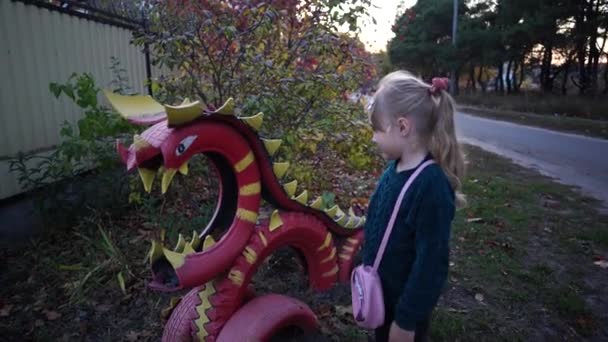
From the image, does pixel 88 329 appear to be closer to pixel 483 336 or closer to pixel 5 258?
pixel 5 258

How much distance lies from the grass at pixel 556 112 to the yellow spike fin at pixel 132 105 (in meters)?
12.5

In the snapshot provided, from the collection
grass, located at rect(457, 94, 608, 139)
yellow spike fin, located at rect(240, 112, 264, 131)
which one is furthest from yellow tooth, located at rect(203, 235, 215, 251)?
grass, located at rect(457, 94, 608, 139)

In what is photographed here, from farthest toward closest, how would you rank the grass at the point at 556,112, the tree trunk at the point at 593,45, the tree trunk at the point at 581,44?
the tree trunk at the point at 581,44, the tree trunk at the point at 593,45, the grass at the point at 556,112

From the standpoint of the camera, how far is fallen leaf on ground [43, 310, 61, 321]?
9.64 ft

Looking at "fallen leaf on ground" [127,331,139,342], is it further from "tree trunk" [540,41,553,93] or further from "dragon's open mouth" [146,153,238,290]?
"tree trunk" [540,41,553,93]

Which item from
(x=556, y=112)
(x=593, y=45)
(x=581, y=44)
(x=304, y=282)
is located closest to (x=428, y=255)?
(x=304, y=282)

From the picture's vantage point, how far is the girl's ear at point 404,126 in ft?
6.06

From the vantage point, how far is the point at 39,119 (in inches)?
194

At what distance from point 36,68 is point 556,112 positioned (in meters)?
18.8

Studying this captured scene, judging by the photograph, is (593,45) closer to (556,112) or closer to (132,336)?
(556,112)

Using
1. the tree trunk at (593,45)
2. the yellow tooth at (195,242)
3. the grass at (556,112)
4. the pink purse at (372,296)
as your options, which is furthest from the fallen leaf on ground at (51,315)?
the tree trunk at (593,45)

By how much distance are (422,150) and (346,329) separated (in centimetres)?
Result: 149

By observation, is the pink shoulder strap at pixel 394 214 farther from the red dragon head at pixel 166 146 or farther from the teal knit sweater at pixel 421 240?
Result: the red dragon head at pixel 166 146

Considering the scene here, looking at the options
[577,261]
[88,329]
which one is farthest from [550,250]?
[88,329]
